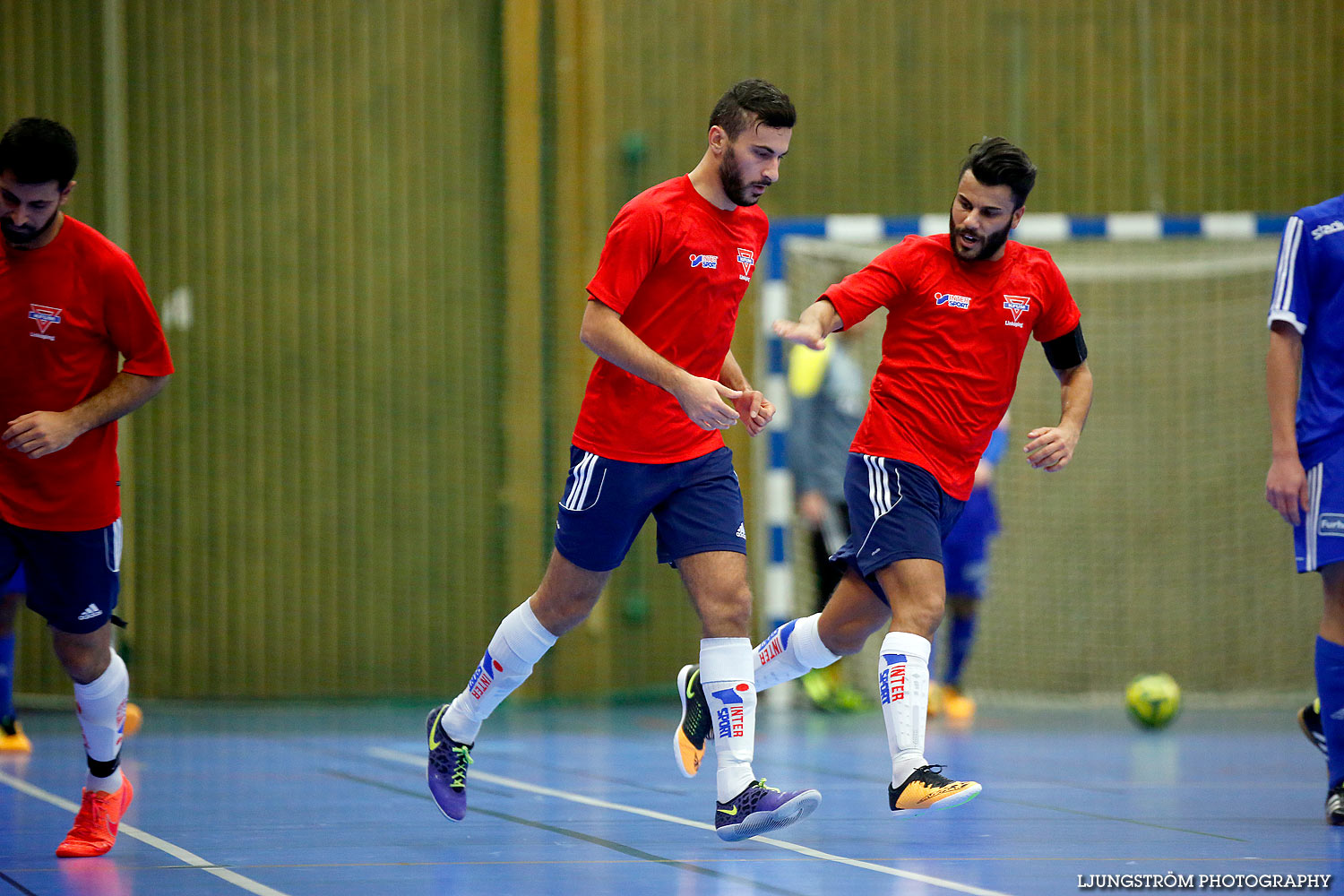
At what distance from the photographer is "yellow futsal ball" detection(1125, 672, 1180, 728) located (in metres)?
8.49

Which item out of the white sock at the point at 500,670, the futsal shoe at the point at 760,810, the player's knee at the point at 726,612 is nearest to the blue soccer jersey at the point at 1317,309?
the player's knee at the point at 726,612

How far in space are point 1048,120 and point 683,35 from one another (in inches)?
104

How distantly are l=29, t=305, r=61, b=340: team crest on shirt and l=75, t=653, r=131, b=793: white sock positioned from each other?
0.99 m

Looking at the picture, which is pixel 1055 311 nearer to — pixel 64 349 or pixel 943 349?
pixel 943 349

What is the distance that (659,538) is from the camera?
15.7 ft

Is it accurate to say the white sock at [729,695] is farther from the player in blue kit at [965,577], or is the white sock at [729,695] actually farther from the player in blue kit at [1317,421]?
the player in blue kit at [965,577]

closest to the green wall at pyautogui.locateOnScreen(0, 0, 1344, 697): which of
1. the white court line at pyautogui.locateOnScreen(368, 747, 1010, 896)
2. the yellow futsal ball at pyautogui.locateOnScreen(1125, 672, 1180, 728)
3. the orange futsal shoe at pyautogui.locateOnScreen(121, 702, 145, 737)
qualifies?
the orange futsal shoe at pyautogui.locateOnScreen(121, 702, 145, 737)

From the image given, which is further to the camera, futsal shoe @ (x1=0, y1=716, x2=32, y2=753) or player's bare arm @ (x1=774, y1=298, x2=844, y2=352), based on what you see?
futsal shoe @ (x1=0, y1=716, x2=32, y2=753)

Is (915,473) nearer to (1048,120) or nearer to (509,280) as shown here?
(509,280)

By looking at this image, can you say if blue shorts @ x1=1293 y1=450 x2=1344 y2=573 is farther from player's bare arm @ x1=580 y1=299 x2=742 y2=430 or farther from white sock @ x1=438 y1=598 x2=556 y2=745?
white sock @ x1=438 y1=598 x2=556 y2=745

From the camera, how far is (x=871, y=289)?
16.4ft

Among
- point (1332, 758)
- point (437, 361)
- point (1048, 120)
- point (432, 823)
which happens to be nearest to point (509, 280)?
point (437, 361)

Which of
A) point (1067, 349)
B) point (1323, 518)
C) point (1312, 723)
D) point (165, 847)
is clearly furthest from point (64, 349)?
point (1312, 723)

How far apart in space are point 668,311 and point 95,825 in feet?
7.18
